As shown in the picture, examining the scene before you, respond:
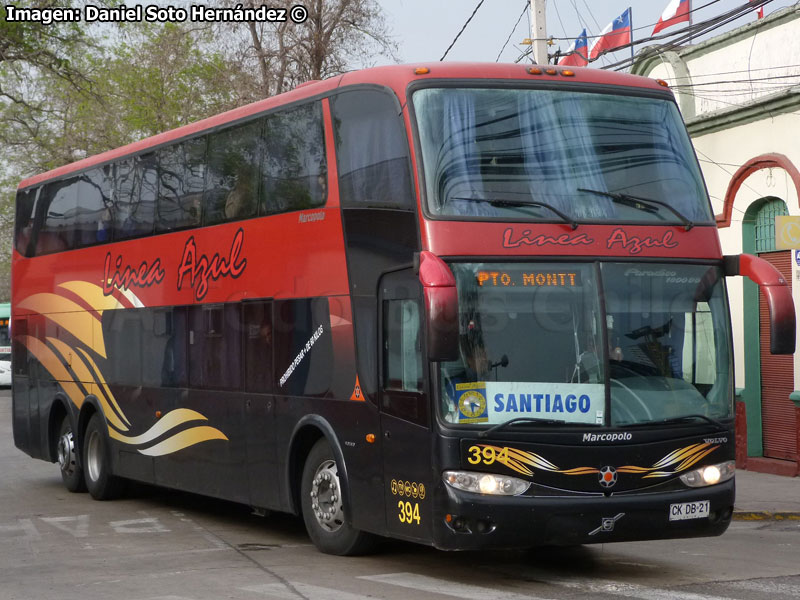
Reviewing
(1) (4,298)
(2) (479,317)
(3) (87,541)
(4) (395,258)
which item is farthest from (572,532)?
(1) (4,298)

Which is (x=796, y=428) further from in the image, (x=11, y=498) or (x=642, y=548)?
(x=11, y=498)

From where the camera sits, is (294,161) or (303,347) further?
(294,161)

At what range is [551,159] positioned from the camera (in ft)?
30.7

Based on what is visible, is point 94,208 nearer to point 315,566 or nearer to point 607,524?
point 315,566

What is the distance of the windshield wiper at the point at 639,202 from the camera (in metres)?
9.39

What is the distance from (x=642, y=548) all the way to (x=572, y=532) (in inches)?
109

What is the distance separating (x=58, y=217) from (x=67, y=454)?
310 cm

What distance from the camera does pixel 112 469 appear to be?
1521cm

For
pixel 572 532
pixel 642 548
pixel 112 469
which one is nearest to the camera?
pixel 572 532

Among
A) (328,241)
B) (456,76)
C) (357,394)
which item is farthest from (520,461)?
(456,76)

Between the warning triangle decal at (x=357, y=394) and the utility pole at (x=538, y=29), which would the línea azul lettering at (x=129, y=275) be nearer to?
the warning triangle decal at (x=357, y=394)

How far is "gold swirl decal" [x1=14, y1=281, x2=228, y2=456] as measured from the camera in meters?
13.4

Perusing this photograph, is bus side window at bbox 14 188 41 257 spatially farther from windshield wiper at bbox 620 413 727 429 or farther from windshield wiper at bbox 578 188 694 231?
windshield wiper at bbox 620 413 727 429

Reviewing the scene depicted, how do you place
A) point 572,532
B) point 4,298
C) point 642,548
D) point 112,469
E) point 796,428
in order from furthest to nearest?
point 4,298 → point 796,428 → point 112,469 → point 642,548 → point 572,532
